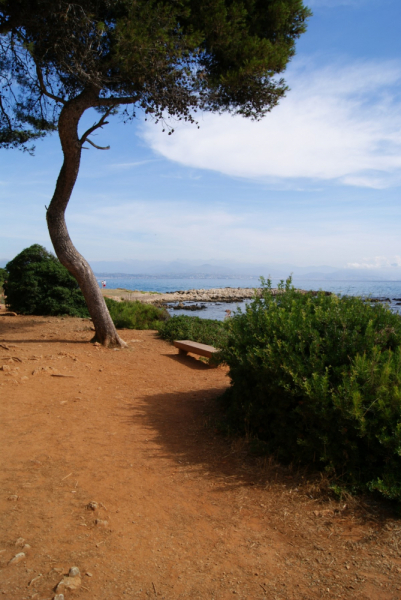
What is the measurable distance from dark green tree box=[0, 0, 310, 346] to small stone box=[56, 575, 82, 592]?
692 cm

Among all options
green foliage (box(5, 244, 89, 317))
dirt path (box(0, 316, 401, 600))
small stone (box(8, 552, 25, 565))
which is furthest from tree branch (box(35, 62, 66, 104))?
small stone (box(8, 552, 25, 565))

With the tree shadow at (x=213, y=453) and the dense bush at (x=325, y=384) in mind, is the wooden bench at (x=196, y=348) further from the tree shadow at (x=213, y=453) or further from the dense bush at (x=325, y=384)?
the dense bush at (x=325, y=384)

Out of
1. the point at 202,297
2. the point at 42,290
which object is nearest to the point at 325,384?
the point at 42,290

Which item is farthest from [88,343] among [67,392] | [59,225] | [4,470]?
[4,470]

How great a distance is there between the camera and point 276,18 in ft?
→ 29.0

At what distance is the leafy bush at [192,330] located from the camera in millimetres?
9766

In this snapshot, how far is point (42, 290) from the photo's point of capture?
515 inches

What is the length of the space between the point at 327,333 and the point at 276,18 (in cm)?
808

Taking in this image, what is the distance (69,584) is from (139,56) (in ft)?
26.4

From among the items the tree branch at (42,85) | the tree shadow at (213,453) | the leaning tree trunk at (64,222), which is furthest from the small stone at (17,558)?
the tree branch at (42,85)

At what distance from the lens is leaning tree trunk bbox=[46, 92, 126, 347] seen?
27.7ft

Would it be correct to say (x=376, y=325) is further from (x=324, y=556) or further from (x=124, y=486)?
(x=124, y=486)

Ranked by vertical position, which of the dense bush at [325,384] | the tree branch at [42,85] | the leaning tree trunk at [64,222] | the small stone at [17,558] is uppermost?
the tree branch at [42,85]

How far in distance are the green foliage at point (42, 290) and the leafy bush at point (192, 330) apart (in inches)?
152
